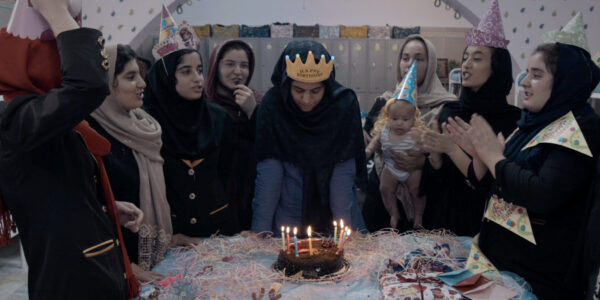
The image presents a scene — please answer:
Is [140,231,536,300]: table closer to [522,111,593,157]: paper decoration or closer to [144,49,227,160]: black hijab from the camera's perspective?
[144,49,227,160]: black hijab

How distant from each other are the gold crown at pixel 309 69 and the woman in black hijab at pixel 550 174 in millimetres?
827

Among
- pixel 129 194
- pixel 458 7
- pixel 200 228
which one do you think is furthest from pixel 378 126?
pixel 458 7

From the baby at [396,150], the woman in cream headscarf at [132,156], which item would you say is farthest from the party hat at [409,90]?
the woman in cream headscarf at [132,156]

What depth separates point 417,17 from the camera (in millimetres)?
8406

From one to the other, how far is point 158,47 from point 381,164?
1.51 meters

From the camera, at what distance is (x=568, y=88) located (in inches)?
62.4

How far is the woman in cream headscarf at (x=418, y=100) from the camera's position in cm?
266

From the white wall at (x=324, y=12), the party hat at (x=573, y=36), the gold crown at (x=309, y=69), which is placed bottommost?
the gold crown at (x=309, y=69)

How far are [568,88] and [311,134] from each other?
1.12 m

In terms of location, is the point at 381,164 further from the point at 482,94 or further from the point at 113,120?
the point at 113,120

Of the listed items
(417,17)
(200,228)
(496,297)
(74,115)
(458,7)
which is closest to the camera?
(74,115)

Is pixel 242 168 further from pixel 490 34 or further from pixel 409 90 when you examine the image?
pixel 490 34

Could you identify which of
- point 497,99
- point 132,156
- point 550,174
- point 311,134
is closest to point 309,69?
point 311,134

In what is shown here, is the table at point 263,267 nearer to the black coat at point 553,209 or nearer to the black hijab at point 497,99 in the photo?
the black coat at point 553,209
